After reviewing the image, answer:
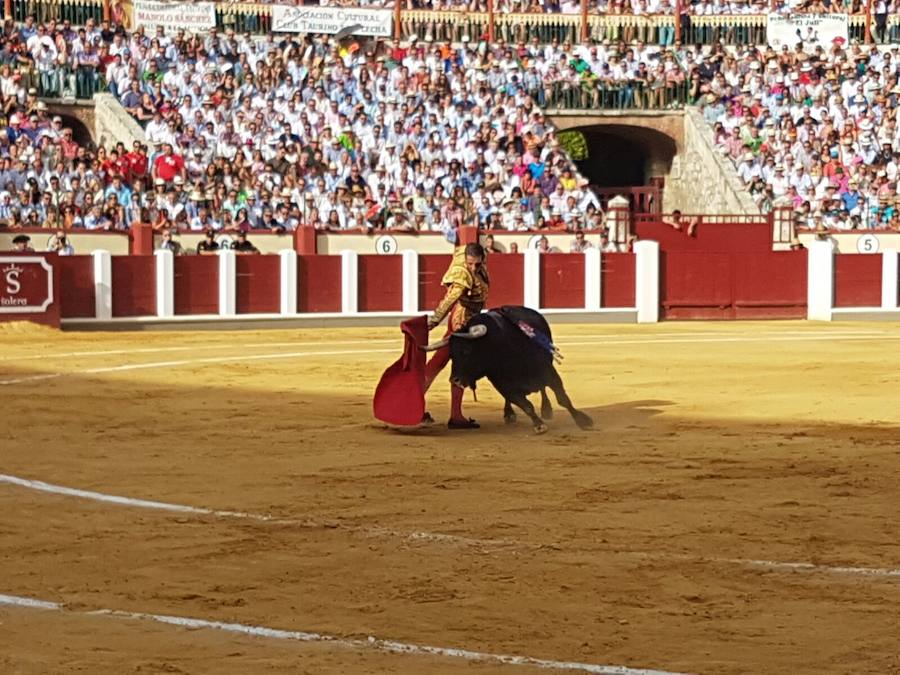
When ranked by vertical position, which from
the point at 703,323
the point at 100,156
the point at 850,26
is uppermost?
the point at 850,26

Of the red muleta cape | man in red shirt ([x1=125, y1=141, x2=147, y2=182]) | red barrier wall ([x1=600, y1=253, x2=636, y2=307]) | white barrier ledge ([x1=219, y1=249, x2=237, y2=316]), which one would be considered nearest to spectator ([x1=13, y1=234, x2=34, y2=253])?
man in red shirt ([x1=125, y1=141, x2=147, y2=182])

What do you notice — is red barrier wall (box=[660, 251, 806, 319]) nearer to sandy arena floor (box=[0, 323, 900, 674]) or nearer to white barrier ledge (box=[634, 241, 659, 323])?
white barrier ledge (box=[634, 241, 659, 323])

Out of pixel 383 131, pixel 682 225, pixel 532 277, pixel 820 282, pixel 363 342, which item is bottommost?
pixel 363 342

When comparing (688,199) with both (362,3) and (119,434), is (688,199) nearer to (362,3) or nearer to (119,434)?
(362,3)

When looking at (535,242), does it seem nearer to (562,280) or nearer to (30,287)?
(562,280)

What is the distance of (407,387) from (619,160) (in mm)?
26264

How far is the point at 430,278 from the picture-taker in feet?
76.5

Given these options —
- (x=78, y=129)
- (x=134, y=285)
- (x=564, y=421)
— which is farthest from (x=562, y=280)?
(x=564, y=421)

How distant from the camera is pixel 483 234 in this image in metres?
24.5

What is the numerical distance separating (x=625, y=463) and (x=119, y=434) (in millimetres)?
3204

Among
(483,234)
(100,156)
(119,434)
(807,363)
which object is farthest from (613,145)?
(119,434)

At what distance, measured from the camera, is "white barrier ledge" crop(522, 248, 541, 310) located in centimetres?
2367

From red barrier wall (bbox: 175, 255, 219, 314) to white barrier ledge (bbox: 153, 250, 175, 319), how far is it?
83 millimetres

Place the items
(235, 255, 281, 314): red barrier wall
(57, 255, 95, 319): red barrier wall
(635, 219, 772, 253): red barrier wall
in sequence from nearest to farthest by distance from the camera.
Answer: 1. (57, 255, 95, 319): red barrier wall
2. (235, 255, 281, 314): red barrier wall
3. (635, 219, 772, 253): red barrier wall
